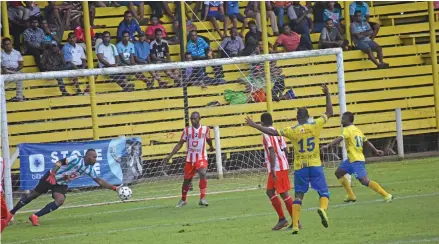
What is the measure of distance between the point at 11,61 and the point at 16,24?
1.44 m

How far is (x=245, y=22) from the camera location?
28094 millimetres

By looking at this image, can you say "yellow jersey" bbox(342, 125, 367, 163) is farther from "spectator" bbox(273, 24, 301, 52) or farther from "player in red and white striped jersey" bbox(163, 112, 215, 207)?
"spectator" bbox(273, 24, 301, 52)

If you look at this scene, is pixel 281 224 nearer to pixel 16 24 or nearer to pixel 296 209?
pixel 296 209

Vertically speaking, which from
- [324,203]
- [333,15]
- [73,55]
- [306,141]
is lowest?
[324,203]

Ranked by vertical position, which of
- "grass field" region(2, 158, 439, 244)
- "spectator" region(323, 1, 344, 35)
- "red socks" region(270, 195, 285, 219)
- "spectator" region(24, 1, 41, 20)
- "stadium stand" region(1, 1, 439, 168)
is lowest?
"grass field" region(2, 158, 439, 244)

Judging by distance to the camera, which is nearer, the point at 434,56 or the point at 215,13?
the point at 215,13

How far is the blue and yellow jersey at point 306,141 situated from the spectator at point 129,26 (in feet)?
39.1

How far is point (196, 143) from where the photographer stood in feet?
67.2

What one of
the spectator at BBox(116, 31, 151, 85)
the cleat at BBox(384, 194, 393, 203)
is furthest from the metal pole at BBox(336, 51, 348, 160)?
the spectator at BBox(116, 31, 151, 85)

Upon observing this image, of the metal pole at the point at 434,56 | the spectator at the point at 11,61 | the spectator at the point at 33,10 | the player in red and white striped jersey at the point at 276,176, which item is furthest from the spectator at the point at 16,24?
the metal pole at the point at 434,56

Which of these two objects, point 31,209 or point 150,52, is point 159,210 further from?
point 150,52

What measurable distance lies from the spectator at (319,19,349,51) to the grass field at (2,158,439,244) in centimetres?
583

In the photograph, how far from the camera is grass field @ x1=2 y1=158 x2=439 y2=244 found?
1471cm

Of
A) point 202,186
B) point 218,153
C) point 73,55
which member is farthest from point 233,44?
point 202,186
